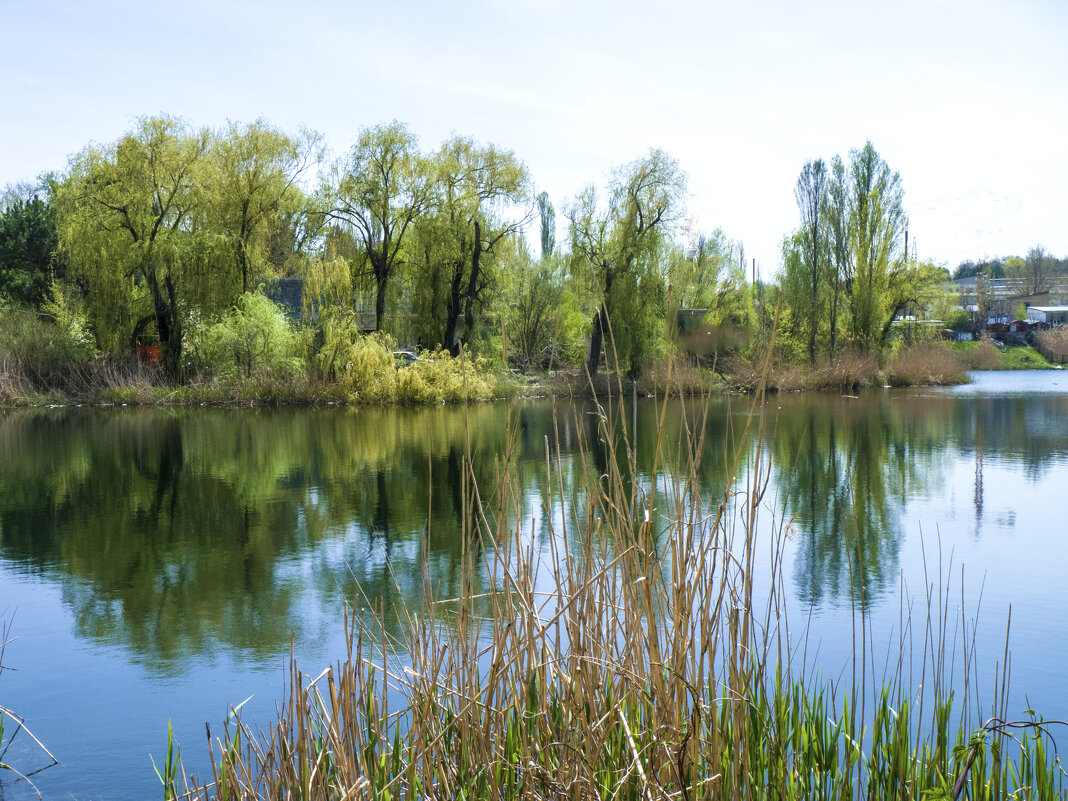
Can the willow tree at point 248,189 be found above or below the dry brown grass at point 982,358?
above

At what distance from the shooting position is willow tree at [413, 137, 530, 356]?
31.9 meters

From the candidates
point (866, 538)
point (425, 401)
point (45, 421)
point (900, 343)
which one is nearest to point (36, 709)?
point (866, 538)

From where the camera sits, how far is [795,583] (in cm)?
821

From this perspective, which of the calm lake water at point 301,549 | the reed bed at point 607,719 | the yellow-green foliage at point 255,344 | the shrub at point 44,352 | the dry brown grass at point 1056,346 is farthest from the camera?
the dry brown grass at point 1056,346

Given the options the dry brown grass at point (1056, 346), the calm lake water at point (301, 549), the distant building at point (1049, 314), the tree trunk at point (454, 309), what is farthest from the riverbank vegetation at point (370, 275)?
the distant building at point (1049, 314)

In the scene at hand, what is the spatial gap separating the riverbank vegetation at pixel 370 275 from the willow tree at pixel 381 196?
7 centimetres

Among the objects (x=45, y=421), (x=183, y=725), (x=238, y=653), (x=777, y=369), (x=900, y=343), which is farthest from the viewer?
(x=900, y=343)

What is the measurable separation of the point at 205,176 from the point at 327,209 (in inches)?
159

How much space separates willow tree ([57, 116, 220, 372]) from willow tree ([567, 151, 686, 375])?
12.5m

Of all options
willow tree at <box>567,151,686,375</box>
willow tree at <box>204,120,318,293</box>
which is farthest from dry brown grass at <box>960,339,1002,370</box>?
willow tree at <box>204,120,318,293</box>

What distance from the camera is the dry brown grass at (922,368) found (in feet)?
122

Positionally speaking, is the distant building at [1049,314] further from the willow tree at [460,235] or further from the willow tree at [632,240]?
the willow tree at [460,235]

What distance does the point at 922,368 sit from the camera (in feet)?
123

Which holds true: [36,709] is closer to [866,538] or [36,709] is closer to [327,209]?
[866,538]
